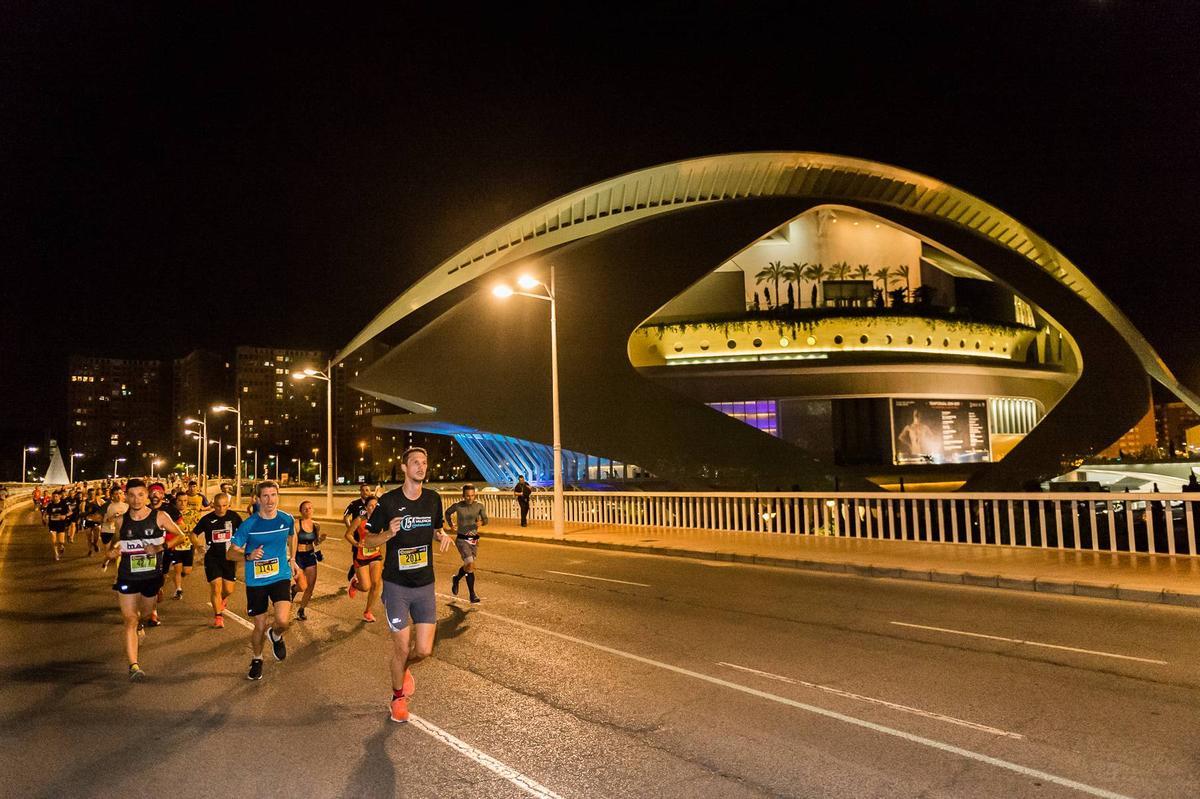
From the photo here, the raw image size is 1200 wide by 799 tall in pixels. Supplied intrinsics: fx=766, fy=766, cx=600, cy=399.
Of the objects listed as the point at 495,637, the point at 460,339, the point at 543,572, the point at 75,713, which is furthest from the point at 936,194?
the point at 75,713

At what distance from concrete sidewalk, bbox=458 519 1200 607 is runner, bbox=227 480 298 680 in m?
8.67

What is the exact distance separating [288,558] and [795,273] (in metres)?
40.8

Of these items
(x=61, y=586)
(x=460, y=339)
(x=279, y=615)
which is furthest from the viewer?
(x=460, y=339)

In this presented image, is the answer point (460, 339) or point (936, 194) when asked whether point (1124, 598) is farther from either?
point (936, 194)

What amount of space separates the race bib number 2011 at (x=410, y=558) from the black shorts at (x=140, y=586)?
3.15m

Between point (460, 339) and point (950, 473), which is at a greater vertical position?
point (460, 339)

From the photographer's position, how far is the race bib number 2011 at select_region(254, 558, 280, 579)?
6754 mm

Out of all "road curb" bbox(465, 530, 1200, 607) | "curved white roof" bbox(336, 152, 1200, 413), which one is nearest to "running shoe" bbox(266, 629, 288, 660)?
"road curb" bbox(465, 530, 1200, 607)

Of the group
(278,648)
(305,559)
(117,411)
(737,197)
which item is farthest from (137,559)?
(117,411)

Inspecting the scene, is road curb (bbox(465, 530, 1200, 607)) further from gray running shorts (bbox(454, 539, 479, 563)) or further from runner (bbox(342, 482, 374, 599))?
runner (bbox(342, 482, 374, 599))

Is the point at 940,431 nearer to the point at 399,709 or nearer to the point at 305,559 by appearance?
the point at 305,559

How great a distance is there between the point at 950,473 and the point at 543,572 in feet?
102

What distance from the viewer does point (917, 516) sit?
48.9 feet

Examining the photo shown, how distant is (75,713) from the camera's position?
5516 millimetres
